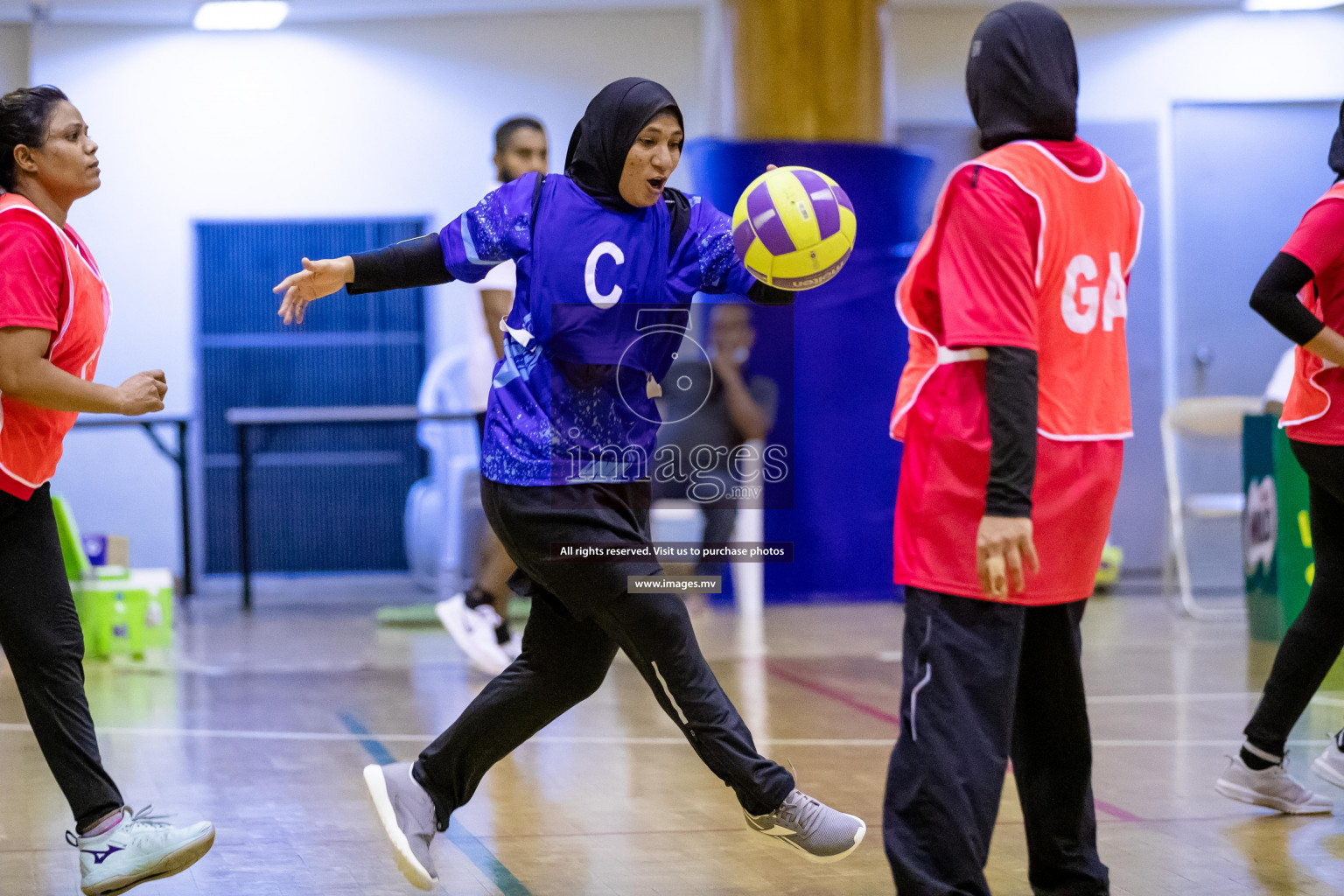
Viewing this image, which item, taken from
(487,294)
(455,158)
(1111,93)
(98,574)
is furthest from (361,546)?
(1111,93)

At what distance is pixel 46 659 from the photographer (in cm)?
289

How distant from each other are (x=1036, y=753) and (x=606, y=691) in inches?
127

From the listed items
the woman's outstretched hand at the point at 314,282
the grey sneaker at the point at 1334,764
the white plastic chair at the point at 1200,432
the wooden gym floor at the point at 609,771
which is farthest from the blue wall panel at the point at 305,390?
the grey sneaker at the point at 1334,764

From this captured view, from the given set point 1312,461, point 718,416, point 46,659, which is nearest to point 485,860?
point 46,659

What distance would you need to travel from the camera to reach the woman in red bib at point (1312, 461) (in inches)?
134

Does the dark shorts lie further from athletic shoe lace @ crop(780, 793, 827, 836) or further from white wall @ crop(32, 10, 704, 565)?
white wall @ crop(32, 10, 704, 565)

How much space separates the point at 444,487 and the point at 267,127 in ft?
9.80

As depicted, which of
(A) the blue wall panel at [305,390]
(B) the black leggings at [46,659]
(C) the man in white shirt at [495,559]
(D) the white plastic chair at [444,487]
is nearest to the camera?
(B) the black leggings at [46,659]

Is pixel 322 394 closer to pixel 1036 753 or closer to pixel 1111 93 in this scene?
pixel 1111 93

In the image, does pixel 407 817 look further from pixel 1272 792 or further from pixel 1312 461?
pixel 1312 461

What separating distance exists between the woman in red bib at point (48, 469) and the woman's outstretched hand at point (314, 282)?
31 cm

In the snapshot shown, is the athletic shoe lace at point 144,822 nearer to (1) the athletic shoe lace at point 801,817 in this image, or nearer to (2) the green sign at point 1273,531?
(1) the athletic shoe lace at point 801,817

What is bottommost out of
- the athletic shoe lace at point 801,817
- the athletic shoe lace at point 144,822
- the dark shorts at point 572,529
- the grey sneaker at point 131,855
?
the grey sneaker at point 131,855

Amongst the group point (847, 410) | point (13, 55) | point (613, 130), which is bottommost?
point (847, 410)
